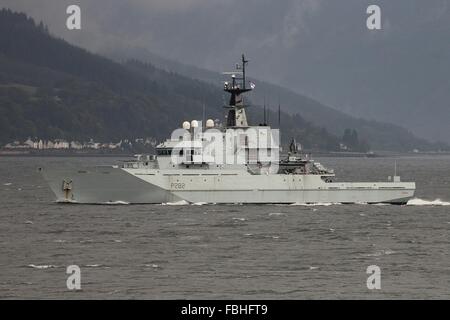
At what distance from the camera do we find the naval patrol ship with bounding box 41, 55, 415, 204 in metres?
62.8

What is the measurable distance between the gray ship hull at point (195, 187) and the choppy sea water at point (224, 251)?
84cm

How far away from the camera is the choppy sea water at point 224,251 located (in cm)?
3653

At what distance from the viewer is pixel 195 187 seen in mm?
63281

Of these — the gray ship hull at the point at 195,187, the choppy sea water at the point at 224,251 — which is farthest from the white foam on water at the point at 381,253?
the gray ship hull at the point at 195,187

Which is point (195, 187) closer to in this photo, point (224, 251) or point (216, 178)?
point (216, 178)

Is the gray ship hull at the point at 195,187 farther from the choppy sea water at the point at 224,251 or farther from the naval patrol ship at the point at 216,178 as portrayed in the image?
the choppy sea water at the point at 224,251

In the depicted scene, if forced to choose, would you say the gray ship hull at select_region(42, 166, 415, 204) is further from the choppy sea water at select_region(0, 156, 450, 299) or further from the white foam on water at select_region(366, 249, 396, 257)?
the white foam on water at select_region(366, 249, 396, 257)

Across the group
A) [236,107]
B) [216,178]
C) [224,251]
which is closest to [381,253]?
[224,251]

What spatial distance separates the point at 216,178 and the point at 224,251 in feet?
60.2

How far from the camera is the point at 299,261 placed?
139ft

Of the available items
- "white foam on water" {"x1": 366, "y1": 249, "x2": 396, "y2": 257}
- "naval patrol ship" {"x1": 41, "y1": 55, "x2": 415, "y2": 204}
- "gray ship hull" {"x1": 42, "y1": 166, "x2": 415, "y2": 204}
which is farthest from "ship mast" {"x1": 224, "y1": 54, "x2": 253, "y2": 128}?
"white foam on water" {"x1": 366, "y1": 249, "x2": 396, "y2": 257}
